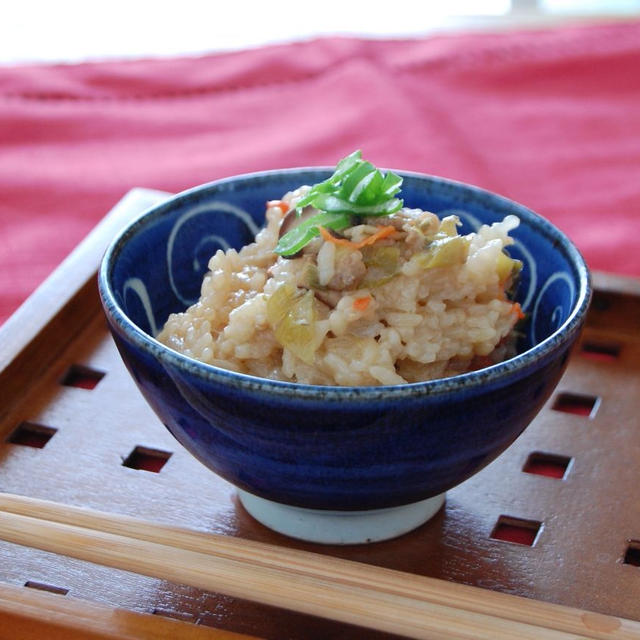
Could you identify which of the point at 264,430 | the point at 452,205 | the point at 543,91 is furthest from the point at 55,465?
the point at 543,91

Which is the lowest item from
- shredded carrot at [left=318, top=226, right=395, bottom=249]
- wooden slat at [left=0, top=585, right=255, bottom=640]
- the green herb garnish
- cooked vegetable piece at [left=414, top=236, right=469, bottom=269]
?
wooden slat at [left=0, top=585, right=255, bottom=640]

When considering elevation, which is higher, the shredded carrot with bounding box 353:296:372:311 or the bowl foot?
the shredded carrot with bounding box 353:296:372:311

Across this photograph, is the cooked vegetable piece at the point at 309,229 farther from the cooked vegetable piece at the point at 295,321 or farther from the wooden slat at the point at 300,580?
the wooden slat at the point at 300,580

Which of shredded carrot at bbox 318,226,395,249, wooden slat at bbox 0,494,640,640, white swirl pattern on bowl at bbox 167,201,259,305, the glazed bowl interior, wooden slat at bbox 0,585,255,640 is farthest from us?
white swirl pattern on bowl at bbox 167,201,259,305

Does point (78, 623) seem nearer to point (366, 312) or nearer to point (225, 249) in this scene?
point (366, 312)

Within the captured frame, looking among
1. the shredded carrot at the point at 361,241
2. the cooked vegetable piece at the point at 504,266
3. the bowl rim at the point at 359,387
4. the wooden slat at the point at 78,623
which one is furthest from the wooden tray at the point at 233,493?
the shredded carrot at the point at 361,241

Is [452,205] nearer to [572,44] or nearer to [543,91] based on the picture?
[543,91]

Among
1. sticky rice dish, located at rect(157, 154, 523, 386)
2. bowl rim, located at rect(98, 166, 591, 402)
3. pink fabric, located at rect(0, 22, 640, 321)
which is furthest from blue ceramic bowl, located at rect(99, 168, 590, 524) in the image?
pink fabric, located at rect(0, 22, 640, 321)

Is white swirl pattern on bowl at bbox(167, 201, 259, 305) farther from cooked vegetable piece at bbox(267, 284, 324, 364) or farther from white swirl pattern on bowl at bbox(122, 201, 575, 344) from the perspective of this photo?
cooked vegetable piece at bbox(267, 284, 324, 364)
